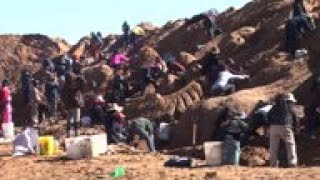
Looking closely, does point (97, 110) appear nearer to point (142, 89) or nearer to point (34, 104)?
point (34, 104)

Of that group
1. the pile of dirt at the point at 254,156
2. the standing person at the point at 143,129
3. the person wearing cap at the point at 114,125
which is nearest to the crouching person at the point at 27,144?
the person wearing cap at the point at 114,125

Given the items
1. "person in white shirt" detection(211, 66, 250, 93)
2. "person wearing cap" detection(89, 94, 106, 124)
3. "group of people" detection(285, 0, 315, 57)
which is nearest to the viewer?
"person in white shirt" detection(211, 66, 250, 93)

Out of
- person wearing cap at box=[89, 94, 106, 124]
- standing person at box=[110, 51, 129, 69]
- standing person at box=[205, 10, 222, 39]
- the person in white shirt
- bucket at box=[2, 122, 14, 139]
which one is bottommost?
bucket at box=[2, 122, 14, 139]

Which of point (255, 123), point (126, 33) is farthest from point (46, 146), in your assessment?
point (126, 33)

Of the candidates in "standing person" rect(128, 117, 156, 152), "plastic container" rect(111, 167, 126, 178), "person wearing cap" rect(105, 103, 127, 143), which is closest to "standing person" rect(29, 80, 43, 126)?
"person wearing cap" rect(105, 103, 127, 143)

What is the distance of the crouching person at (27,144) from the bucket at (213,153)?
5.62 metres

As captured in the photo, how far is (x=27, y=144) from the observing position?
2117cm

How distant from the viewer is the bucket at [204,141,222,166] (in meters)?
17.3

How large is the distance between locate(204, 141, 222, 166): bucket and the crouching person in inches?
221

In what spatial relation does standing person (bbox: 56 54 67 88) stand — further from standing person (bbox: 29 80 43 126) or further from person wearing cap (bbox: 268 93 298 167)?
person wearing cap (bbox: 268 93 298 167)

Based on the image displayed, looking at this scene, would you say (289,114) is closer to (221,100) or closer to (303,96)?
(303,96)

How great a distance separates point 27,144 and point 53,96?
10509mm

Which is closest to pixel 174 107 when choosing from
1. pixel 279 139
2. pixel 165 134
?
pixel 165 134

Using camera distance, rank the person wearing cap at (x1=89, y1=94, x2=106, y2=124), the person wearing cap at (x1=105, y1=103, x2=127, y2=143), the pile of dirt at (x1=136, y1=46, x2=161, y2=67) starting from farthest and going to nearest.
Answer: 1. the pile of dirt at (x1=136, y1=46, x2=161, y2=67)
2. the person wearing cap at (x1=89, y1=94, x2=106, y2=124)
3. the person wearing cap at (x1=105, y1=103, x2=127, y2=143)
